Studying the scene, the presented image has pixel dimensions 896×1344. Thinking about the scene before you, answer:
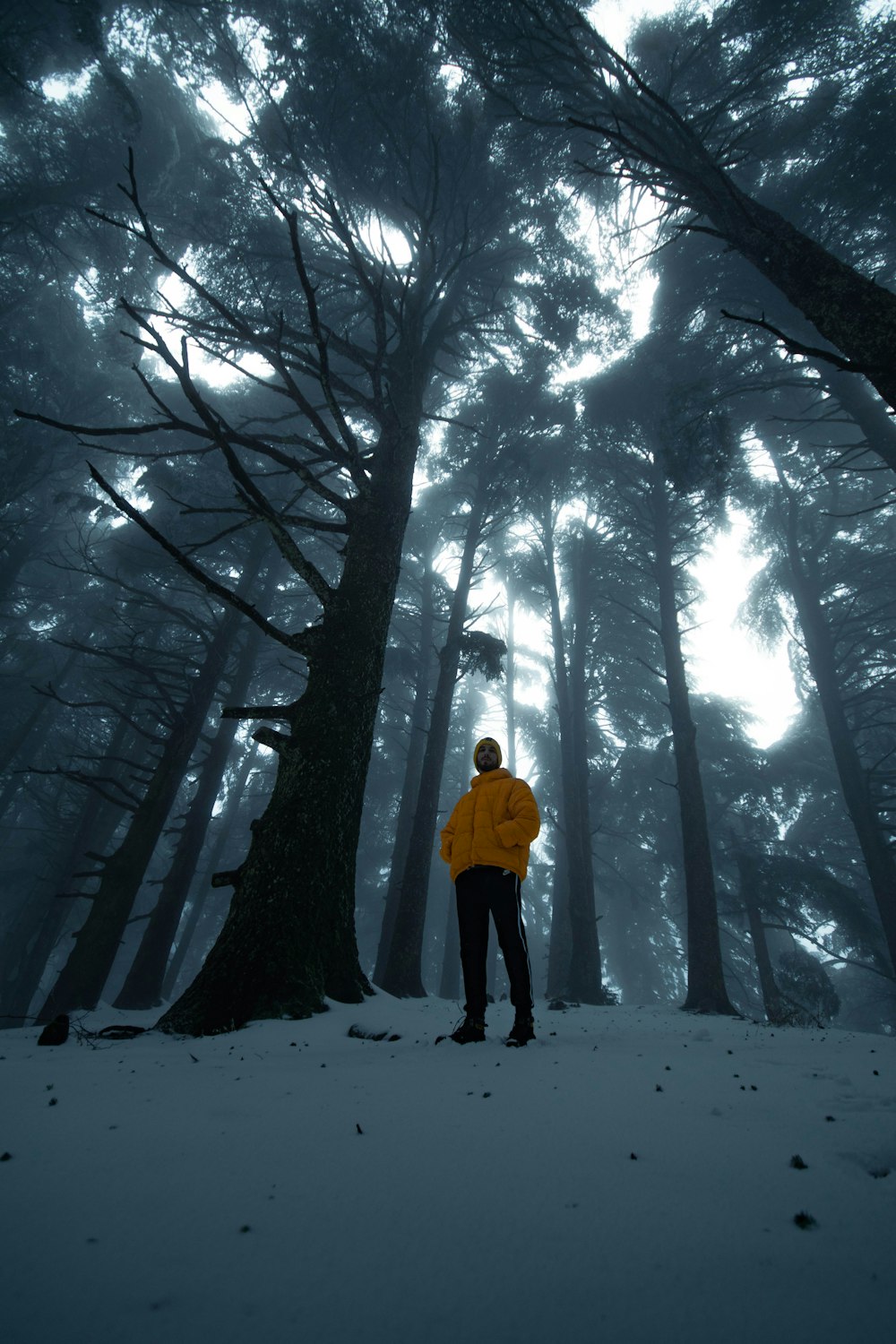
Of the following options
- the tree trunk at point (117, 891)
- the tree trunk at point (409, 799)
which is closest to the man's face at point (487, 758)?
the tree trunk at point (117, 891)

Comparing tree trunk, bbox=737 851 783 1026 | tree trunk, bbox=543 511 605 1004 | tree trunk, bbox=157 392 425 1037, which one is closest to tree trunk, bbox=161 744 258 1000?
tree trunk, bbox=543 511 605 1004

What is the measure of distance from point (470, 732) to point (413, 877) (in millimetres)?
19698

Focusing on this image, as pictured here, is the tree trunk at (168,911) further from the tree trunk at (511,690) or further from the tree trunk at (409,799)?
the tree trunk at (511,690)

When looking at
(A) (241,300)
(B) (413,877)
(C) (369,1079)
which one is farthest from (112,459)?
(C) (369,1079)

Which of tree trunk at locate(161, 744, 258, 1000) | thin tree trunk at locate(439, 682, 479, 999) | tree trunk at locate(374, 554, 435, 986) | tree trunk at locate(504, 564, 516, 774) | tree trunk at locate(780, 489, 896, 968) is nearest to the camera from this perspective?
tree trunk at locate(780, 489, 896, 968)

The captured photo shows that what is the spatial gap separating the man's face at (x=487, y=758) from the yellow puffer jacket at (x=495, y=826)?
0.57ft

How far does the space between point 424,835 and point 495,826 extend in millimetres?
6263

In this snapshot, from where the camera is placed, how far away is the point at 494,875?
3.27 m

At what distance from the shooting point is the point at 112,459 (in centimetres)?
2722

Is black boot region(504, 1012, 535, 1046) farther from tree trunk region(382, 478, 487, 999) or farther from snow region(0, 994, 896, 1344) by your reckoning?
tree trunk region(382, 478, 487, 999)

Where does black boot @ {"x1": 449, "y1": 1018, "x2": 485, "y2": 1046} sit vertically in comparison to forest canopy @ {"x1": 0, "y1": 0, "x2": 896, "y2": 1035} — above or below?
below

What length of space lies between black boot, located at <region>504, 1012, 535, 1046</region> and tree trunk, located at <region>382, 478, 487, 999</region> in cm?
476

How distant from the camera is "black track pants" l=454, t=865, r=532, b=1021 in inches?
121

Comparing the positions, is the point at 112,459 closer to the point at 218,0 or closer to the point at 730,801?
the point at 218,0
